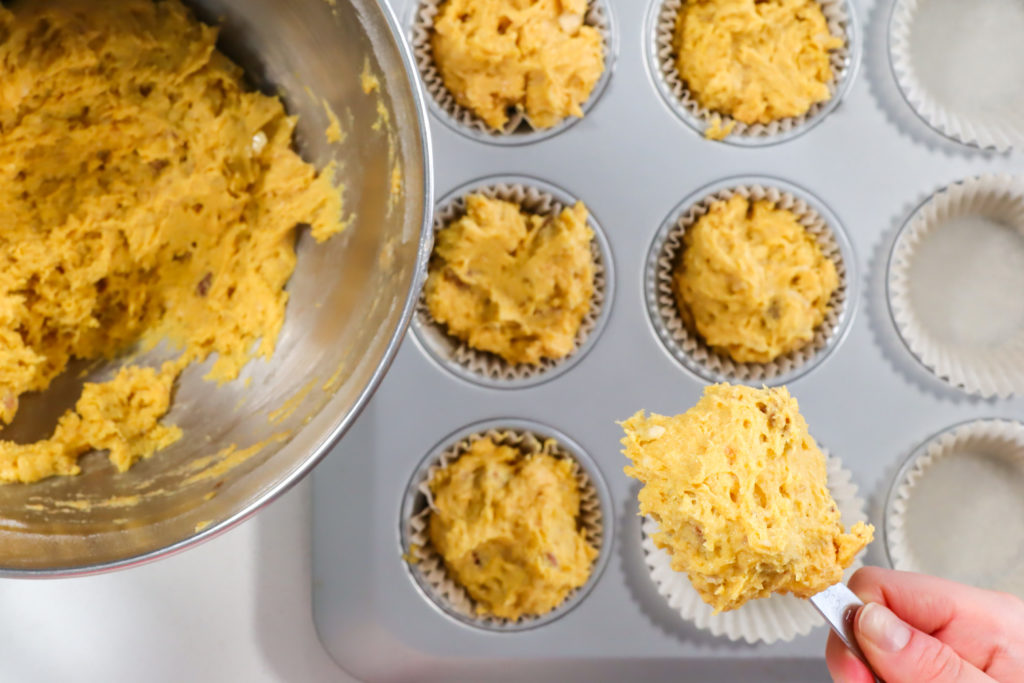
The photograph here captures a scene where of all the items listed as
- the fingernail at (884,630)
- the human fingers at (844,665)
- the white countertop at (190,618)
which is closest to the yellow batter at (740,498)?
the fingernail at (884,630)

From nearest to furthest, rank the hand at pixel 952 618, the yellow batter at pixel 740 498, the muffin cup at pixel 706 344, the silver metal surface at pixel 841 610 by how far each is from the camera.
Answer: the yellow batter at pixel 740 498 < the silver metal surface at pixel 841 610 < the hand at pixel 952 618 < the muffin cup at pixel 706 344

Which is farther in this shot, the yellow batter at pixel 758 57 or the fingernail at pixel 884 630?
the yellow batter at pixel 758 57

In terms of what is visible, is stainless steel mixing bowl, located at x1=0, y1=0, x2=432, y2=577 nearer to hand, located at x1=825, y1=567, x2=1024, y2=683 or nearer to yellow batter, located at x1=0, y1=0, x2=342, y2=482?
yellow batter, located at x1=0, y1=0, x2=342, y2=482

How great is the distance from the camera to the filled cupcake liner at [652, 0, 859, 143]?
166 cm

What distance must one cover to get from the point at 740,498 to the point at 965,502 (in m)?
1.02

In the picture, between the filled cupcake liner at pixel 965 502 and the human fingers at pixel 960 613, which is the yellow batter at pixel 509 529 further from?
the filled cupcake liner at pixel 965 502

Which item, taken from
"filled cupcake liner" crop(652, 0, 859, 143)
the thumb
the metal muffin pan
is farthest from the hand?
"filled cupcake liner" crop(652, 0, 859, 143)

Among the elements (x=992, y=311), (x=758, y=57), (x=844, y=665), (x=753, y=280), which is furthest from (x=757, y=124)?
(x=844, y=665)

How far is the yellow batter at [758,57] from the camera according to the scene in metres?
1.62

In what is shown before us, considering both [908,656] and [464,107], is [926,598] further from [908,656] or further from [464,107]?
[464,107]

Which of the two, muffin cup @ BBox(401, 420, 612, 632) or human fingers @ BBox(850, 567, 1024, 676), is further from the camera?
muffin cup @ BBox(401, 420, 612, 632)

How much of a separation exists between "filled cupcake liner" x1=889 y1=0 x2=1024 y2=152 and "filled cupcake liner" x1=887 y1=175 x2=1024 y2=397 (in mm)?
113

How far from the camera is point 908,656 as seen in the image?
1.21 meters

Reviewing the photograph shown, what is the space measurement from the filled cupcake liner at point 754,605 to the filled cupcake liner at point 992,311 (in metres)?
0.36
